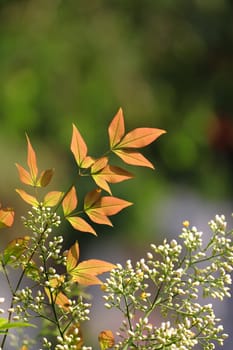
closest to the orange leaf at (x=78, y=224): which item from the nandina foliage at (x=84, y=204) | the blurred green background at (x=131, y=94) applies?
the nandina foliage at (x=84, y=204)

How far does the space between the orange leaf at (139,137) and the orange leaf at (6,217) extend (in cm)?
7

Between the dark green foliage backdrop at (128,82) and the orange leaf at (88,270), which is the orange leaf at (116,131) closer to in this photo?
the orange leaf at (88,270)

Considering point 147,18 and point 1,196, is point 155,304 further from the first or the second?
point 147,18

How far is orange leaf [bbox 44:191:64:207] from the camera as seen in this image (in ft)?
1.67

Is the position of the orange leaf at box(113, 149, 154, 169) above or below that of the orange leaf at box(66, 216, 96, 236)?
above

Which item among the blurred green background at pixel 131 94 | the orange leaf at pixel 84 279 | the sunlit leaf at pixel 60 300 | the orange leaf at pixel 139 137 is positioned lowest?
the sunlit leaf at pixel 60 300

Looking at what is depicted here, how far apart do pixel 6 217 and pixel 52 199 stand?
0.03 metres

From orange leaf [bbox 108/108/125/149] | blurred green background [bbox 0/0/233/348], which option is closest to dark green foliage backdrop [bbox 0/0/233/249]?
blurred green background [bbox 0/0/233/348]

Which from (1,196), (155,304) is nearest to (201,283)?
(155,304)

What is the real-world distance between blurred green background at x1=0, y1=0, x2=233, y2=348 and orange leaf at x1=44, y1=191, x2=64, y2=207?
267 cm

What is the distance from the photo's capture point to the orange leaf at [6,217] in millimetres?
512

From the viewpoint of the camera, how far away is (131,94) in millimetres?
3941

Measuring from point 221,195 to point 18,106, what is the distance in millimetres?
981

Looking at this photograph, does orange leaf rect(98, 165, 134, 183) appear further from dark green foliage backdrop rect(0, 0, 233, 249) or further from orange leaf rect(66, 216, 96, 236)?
dark green foliage backdrop rect(0, 0, 233, 249)
